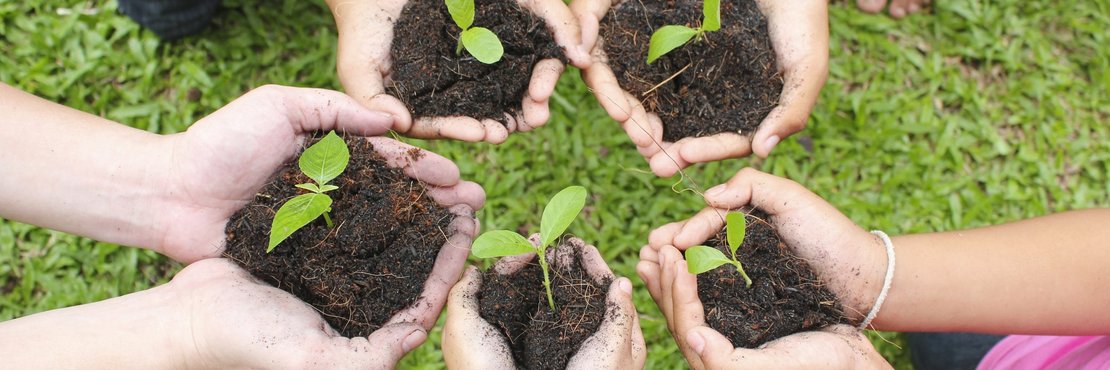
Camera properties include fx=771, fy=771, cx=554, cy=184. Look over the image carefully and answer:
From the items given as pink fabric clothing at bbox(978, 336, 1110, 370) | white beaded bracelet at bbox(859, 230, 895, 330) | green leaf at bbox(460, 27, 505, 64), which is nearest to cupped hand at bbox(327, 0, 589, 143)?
green leaf at bbox(460, 27, 505, 64)

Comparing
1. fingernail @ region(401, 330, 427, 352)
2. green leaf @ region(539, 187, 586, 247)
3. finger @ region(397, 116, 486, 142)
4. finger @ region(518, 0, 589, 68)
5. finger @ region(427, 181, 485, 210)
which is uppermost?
finger @ region(518, 0, 589, 68)

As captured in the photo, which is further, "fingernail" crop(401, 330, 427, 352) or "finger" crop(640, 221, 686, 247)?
"finger" crop(640, 221, 686, 247)

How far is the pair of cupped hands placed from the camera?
1.82m

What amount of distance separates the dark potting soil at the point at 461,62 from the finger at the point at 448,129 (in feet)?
0.11

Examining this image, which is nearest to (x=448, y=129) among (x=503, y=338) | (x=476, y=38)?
Answer: (x=476, y=38)

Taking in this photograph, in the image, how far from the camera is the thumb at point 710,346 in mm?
1834

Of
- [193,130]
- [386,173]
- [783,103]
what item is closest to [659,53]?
[783,103]

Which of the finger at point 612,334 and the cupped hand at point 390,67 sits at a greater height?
the cupped hand at point 390,67

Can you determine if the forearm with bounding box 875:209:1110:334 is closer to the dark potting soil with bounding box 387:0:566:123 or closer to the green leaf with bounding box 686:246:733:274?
the green leaf with bounding box 686:246:733:274

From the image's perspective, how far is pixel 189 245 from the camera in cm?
206

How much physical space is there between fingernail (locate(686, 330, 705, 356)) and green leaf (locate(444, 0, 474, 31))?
1055mm

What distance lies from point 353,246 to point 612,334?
0.71 meters

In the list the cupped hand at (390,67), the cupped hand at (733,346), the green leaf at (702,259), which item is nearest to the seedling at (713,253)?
the green leaf at (702,259)

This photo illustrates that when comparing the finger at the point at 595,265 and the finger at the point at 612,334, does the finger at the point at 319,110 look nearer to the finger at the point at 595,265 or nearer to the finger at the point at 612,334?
the finger at the point at 595,265
